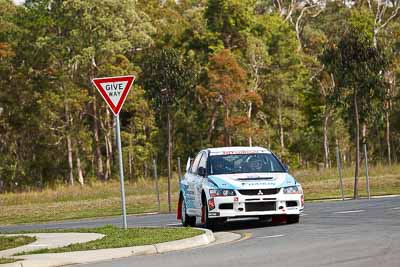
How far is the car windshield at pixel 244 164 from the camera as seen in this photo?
809 inches

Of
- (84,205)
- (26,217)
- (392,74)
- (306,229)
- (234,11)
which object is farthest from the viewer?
(392,74)

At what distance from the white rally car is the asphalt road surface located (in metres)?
0.41

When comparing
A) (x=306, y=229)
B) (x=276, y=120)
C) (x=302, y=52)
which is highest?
(x=302, y=52)

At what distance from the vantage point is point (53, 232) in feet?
66.9

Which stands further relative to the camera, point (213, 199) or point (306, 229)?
point (213, 199)

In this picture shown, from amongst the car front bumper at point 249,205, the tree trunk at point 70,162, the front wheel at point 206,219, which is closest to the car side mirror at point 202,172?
the front wheel at point 206,219

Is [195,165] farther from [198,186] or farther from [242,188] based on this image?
[242,188]

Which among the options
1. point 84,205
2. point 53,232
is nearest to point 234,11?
point 84,205

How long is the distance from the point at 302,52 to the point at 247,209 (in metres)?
57.9

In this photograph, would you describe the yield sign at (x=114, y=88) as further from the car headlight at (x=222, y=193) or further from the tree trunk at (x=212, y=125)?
the tree trunk at (x=212, y=125)

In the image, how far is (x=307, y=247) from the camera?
47.3 ft

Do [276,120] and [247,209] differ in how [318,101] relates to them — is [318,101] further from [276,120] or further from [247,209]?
[247,209]

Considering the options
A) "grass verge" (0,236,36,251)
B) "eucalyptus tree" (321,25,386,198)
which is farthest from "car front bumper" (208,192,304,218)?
"eucalyptus tree" (321,25,386,198)

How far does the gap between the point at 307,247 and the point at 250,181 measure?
17.0ft
